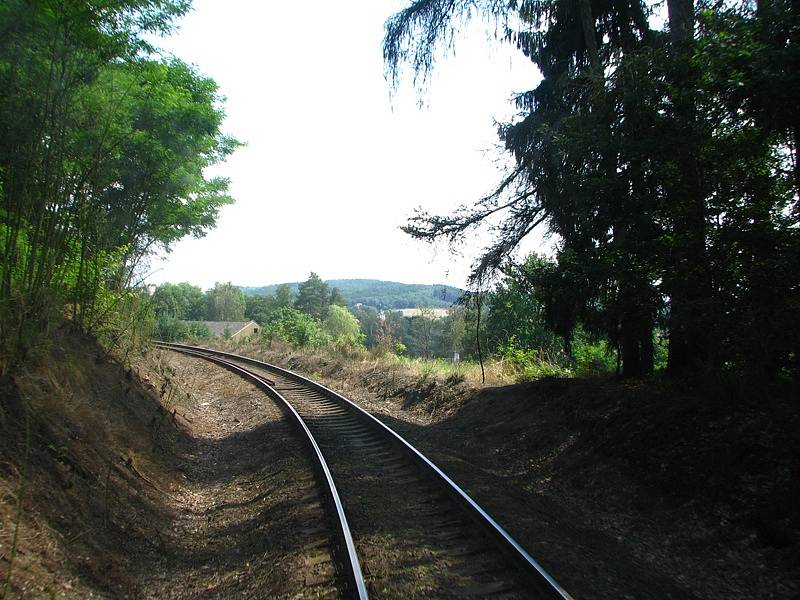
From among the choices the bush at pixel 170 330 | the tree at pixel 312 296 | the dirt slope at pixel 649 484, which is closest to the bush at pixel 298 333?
the bush at pixel 170 330

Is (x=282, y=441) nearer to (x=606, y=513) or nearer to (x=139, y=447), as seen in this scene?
(x=139, y=447)

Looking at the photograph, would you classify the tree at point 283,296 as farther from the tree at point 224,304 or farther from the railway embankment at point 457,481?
the railway embankment at point 457,481

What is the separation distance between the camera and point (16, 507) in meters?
3.80

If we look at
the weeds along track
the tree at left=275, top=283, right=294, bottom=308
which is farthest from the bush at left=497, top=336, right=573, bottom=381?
the tree at left=275, top=283, right=294, bottom=308

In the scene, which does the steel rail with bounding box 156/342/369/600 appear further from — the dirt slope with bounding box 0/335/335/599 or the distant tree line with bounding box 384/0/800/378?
the distant tree line with bounding box 384/0/800/378

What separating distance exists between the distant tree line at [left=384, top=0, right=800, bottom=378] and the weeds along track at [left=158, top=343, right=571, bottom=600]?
3507 millimetres

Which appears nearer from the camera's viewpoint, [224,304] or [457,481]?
[457,481]

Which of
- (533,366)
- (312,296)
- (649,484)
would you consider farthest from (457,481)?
(312,296)

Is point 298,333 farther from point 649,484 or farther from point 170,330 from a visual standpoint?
point 649,484

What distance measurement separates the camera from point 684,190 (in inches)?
249

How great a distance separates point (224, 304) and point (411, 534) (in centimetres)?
12969

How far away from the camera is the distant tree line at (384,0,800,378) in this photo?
5152mm

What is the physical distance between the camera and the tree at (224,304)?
126m

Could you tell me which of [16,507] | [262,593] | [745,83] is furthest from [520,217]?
[16,507]
